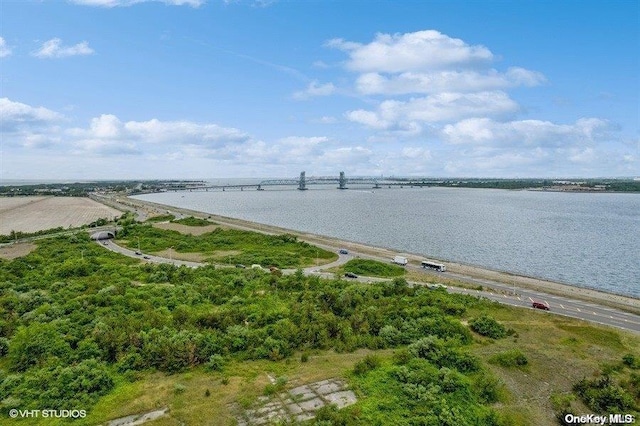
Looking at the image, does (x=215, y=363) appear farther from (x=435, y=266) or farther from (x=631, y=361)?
(x=435, y=266)

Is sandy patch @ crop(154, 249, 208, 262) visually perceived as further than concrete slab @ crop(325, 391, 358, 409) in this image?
Yes

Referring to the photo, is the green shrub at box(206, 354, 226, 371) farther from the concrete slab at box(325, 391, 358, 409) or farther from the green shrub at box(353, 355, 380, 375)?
the green shrub at box(353, 355, 380, 375)

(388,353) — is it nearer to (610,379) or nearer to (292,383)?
(292,383)

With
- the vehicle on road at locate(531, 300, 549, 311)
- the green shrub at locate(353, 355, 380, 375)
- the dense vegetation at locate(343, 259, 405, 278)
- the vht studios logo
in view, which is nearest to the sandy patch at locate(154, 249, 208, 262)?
the dense vegetation at locate(343, 259, 405, 278)

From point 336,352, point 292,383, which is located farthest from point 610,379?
point 292,383

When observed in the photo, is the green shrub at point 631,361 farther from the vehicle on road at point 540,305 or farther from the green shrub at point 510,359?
the vehicle on road at point 540,305

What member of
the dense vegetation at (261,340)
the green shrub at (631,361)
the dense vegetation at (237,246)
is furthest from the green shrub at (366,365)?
the dense vegetation at (237,246)

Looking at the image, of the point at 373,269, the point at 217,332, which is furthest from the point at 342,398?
the point at 373,269
